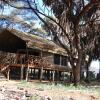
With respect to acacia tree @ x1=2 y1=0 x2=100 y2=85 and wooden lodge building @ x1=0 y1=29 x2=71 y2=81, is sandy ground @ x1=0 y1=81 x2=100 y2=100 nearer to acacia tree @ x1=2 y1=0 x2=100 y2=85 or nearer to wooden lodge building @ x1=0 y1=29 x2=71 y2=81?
acacia tree @ x1=2 y1=0 x2=100 y2=85

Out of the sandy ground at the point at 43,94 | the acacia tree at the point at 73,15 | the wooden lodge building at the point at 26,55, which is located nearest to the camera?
the sandy ground at the point at 43,94

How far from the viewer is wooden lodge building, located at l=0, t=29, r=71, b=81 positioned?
33.8 meters

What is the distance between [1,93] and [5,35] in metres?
22.2

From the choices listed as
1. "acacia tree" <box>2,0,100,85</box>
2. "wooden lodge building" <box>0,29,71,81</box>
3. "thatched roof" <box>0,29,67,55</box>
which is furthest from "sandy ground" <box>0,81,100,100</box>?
"thatched roof" <box>0,29,67,55</box>

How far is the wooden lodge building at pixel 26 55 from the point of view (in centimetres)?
3378

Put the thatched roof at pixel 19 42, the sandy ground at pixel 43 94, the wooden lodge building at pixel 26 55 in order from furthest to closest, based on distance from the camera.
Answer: the thatched roof at pixel 19 42 → the wooden lodge building at pixel 26 55 → the sandy ground at pixel 43 94

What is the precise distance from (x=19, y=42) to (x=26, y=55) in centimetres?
396

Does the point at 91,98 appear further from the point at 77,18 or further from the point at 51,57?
the point at 51,57

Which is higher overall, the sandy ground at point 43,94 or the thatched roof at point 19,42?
the thatched roof at point 19,42

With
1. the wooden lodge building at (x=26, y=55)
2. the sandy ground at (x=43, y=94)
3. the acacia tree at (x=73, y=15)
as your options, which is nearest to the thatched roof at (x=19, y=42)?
the wooden lodge building at (x=26, y=55)

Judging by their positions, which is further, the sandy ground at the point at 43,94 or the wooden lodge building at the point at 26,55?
the wooden lodge building at the point at 26,55

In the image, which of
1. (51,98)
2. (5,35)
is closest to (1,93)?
(51,98)

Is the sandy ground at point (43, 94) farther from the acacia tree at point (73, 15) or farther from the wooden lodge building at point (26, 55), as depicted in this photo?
the wooden lodge building at point (26, 55)

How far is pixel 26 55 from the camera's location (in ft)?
115
